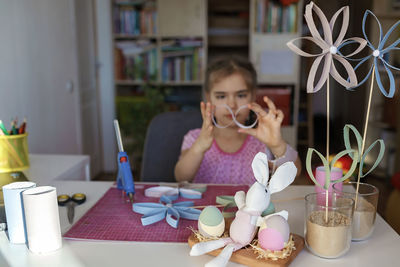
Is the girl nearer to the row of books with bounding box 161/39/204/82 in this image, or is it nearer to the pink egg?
the pink egg

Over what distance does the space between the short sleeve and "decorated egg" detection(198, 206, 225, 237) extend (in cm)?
75

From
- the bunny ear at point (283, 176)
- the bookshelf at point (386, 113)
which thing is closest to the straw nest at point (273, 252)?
the bunny ear at point (283, 176)

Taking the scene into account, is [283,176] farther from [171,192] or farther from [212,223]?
[171,192]

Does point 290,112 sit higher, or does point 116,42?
point 116,42

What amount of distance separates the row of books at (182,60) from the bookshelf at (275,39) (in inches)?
18.5

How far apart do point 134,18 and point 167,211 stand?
272 cm

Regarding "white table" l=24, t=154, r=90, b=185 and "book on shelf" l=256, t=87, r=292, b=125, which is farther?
"book on shelf" l=256, t=87, r=292, b=125

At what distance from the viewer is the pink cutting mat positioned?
85 centimetres

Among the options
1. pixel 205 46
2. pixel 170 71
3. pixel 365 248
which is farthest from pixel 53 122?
pixel 365 248

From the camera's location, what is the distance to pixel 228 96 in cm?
149

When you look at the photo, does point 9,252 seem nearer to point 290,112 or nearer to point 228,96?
point 228,96

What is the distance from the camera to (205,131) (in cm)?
122

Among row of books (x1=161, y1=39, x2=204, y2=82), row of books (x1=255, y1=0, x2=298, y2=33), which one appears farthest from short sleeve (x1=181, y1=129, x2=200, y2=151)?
row of books (x1=255, y1=0, x2=298, y2=33)

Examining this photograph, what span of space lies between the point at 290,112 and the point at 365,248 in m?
2.66
